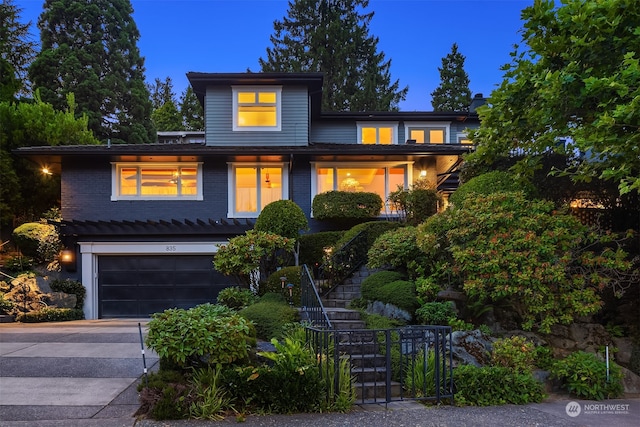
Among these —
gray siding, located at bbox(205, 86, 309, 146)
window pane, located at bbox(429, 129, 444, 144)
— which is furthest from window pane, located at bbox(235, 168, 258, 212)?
window pane, located at bbox(429, 129, 444, 144)

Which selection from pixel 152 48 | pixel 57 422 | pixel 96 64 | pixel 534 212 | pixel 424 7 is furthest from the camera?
pixel 152 48

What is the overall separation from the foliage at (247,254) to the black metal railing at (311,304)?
4.49 ft

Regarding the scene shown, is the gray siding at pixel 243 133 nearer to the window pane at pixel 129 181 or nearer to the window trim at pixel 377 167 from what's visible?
the window trim at pixel 377 167

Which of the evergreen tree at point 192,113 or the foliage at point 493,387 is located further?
the evergreen tree at point 192,113

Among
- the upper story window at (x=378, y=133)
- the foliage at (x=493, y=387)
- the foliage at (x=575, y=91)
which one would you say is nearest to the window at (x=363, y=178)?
the upper story window at (x=378, y=133)

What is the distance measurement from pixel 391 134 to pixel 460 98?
809 inches

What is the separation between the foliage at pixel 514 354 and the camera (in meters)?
6.36

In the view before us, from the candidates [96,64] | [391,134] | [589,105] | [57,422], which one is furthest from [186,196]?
[96,64]

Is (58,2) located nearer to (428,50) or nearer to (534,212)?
(428,50)

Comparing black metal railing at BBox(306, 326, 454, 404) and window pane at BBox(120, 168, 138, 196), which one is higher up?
window pane at BBox(120, 168, 138, 196)

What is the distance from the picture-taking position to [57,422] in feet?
16.0

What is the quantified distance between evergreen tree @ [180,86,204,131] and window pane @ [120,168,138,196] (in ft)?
74.1

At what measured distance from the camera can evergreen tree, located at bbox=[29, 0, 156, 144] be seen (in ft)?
86.7

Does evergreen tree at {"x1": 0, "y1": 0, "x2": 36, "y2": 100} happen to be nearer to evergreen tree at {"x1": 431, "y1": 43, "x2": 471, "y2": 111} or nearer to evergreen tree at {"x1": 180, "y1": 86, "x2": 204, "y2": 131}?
evergreen tree at {"x1": 180, "y1": 86, "x2": 204, "y2": 131}
